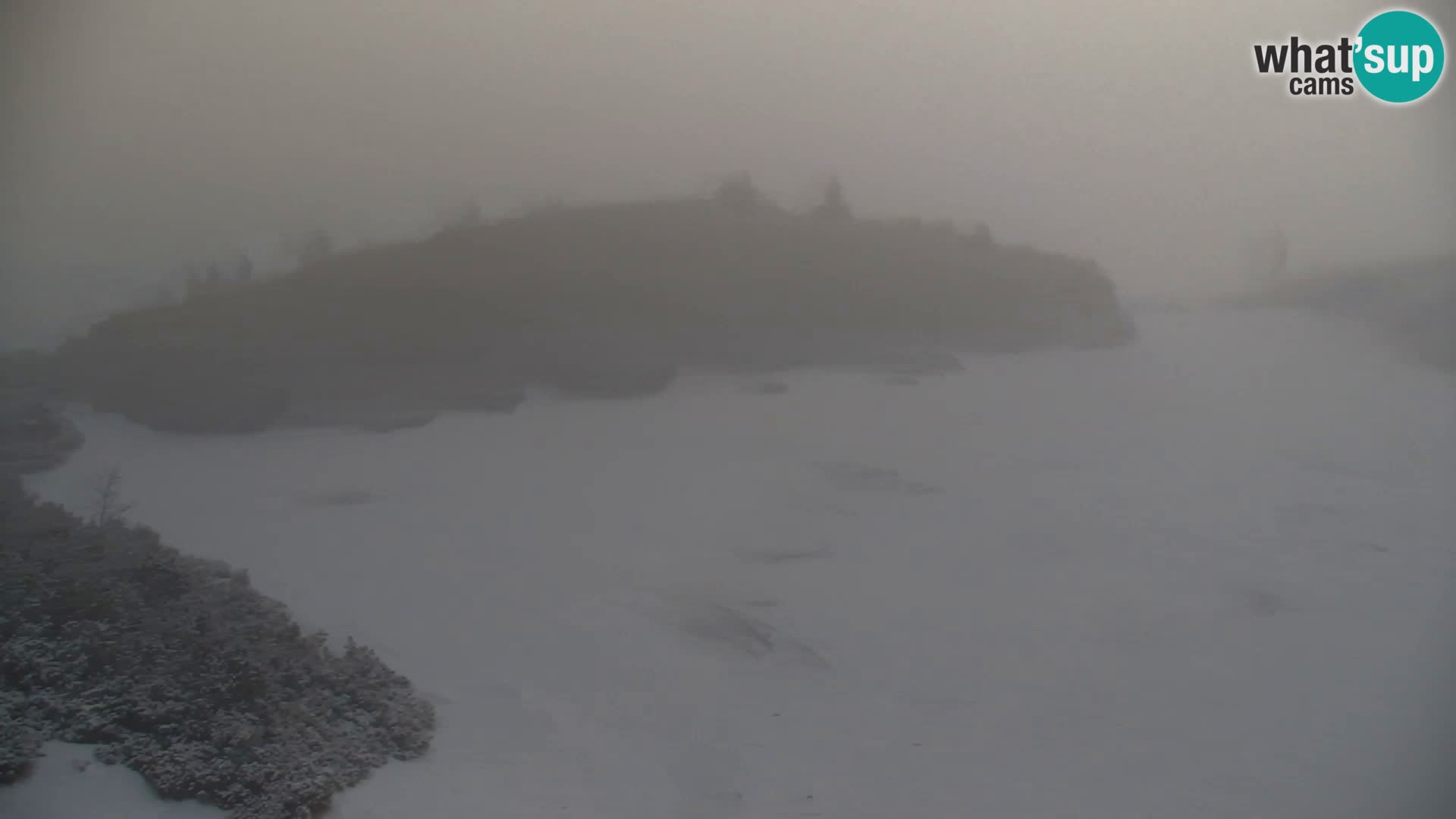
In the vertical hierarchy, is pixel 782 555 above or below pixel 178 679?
above

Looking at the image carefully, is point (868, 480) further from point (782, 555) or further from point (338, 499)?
point (338, 499)

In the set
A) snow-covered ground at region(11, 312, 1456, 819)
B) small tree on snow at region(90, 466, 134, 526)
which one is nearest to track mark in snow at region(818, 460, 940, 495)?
snow-covered ground at region(11, 312, 1456, 819)

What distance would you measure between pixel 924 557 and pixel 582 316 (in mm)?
1459

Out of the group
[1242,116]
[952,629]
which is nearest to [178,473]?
[952,629]

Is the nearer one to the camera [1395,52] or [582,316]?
[1395,52]

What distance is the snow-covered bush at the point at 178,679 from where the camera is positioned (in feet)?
9.03

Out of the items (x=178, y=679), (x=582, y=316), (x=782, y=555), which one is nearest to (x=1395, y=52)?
(x=782, y=555)

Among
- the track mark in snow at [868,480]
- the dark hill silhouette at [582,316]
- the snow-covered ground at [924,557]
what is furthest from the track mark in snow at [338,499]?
the track mark in snow at [868,480]

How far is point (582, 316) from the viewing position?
3.22 meters

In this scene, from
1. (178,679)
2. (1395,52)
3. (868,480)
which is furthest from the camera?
(868,480)

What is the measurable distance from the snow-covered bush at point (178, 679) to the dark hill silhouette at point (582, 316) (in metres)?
0.53

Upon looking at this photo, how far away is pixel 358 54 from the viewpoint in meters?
3.15

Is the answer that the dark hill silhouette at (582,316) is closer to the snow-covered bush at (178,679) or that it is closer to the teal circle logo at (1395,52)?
the snow-covered bush at (178,679)

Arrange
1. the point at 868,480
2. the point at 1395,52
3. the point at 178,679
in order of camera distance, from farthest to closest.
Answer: the point at 868,480 → the point at 1395,52 → the point at 178,679
